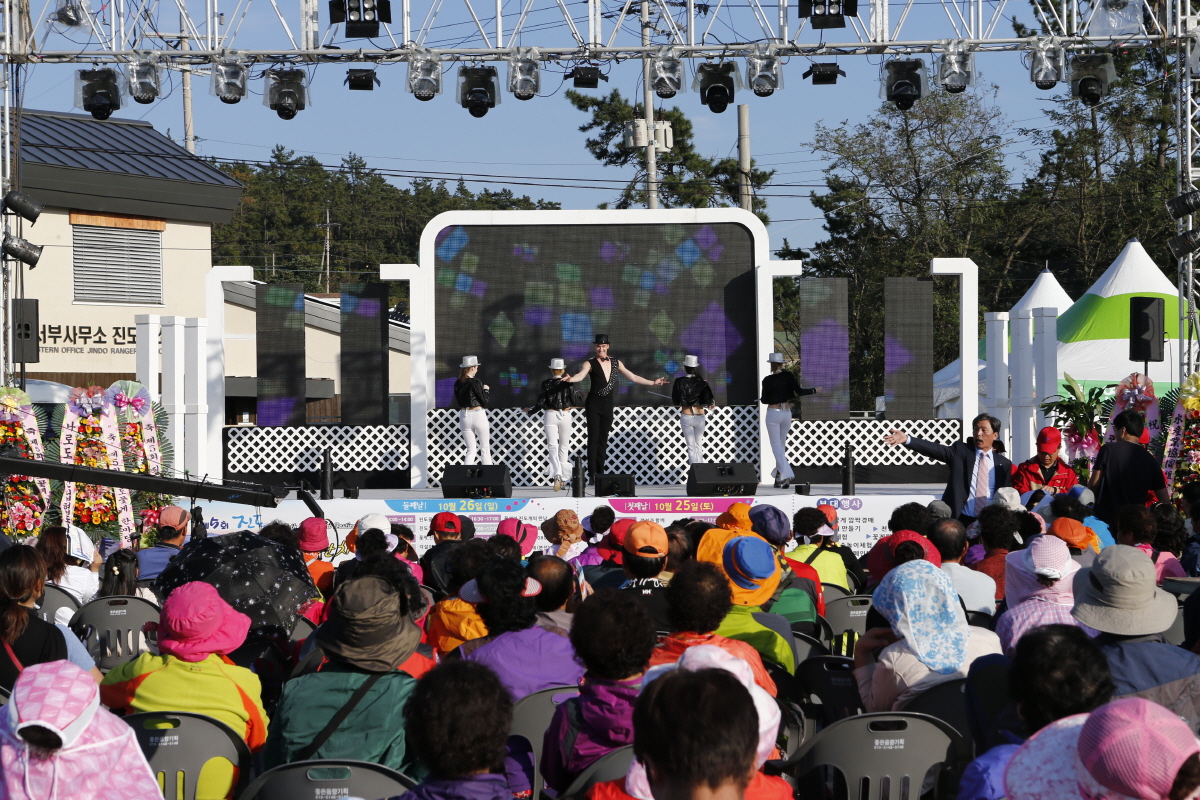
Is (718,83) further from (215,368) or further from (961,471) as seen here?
(215,368)

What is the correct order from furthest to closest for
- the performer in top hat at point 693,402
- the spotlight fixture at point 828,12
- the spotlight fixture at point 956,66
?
1. the performer in top hat at point 693,402
2. the spotlight fixture at point 956,66
3. the spotlight fixture at point 828,12

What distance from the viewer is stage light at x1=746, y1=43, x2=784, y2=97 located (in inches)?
522

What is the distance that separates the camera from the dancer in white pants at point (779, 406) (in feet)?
45.5

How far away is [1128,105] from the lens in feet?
115

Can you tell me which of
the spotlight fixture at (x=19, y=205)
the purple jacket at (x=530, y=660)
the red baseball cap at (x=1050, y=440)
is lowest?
the purple jacket at (x=530, y=660)

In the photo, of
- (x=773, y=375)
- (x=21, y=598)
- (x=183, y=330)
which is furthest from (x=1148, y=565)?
(x=183, y=330)

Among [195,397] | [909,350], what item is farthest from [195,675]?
[909,350]

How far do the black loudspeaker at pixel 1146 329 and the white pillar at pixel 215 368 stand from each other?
984 centimetres

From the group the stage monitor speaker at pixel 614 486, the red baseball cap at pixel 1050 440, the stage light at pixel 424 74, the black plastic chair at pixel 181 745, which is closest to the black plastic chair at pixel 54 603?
the black plastic chair at pixel 181 745

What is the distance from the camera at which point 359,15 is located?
13.1 meters

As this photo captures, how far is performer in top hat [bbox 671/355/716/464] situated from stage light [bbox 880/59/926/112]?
137 inches

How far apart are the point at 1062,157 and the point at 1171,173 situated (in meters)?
3.07

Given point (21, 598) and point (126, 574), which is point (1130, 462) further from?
→ point (21, 598)

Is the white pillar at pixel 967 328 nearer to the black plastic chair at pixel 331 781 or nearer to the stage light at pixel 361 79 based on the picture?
the stage light at pixel 361 79
